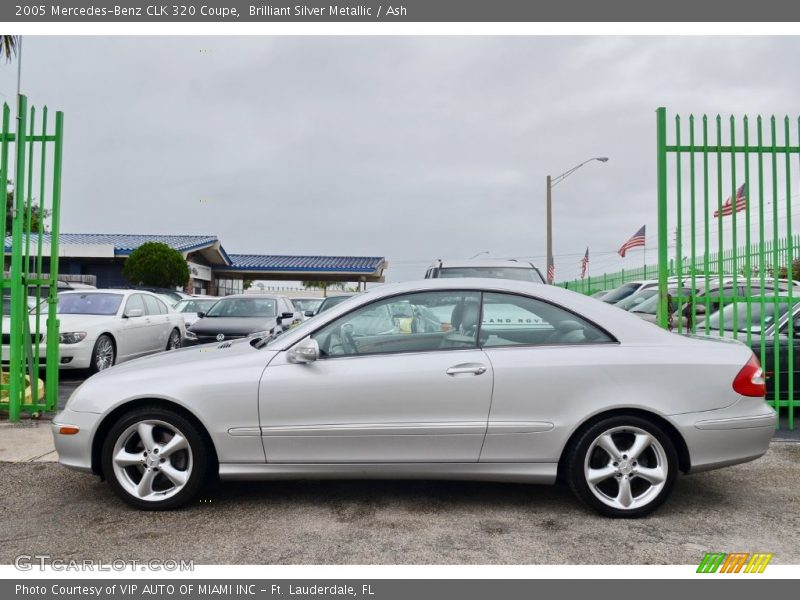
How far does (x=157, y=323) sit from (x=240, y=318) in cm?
149

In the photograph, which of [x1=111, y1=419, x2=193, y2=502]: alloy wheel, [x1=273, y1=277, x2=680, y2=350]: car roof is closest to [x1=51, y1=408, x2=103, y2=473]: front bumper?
[x1=111, y1=419, x2=193, y2=502]: alloy wheel

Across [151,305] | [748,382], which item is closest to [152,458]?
[748,382]

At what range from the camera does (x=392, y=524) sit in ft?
12.4

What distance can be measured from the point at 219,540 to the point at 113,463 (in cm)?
89

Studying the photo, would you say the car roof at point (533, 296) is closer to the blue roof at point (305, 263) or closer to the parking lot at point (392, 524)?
the parking lot at point (392, 524)

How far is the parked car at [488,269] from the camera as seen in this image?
28.4 ft

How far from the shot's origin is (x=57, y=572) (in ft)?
10.4

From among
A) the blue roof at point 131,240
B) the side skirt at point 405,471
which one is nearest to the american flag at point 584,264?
the blue roof at point 131,240

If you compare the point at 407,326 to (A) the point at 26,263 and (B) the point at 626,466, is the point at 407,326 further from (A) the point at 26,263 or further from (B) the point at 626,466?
(A) the point at 26,263

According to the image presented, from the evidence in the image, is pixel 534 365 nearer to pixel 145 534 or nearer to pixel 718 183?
pixel 145 534

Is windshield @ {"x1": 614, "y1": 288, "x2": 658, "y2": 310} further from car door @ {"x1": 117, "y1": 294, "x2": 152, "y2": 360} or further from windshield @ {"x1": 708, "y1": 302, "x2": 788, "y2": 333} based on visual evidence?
car door @ {"x1": 117, "y1": 294, "x2": 152, "y2": 360}

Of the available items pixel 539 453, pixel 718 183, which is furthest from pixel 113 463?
pixel 718 183

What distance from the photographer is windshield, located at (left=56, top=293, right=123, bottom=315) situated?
33.9ft

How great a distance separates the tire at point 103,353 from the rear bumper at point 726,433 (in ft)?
26.9
